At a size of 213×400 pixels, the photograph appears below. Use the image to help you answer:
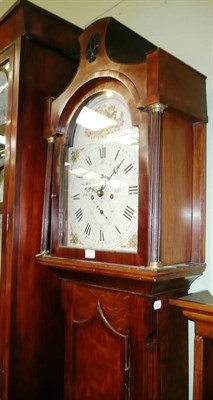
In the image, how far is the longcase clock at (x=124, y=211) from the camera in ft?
3.01

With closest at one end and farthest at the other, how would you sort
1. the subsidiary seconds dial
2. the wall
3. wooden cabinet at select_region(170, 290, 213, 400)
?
1. wooden cabinet at select_region(170, 290, 213, 400)
2. the subsidiary seconds dial
3. the wall

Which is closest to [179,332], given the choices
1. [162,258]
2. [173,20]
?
[162,258]

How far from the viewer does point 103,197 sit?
1071 mm

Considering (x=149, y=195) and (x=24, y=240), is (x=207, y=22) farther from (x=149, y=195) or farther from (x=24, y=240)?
(x=24, y=240)

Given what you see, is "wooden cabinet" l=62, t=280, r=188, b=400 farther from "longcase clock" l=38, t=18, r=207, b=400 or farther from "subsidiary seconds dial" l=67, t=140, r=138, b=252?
"subsidiary seconds dial" l=67, t=140, r=138, b=252

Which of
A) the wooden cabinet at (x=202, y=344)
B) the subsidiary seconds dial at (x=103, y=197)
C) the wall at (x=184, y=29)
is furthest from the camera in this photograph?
the wall at (x=184, y=29)

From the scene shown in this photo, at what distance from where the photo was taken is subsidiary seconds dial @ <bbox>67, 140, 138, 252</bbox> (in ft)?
3.23

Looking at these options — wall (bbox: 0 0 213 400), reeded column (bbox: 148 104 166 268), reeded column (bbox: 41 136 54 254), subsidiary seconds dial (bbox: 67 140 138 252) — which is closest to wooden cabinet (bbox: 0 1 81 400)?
reeded column (bbox: 41 136 54 254)

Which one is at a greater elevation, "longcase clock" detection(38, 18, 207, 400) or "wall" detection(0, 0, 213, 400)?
"wall" detection(0, 0, 213, 400)

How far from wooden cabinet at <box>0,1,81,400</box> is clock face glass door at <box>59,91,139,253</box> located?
129mm

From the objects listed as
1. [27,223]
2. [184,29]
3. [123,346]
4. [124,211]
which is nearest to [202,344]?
[123,346]

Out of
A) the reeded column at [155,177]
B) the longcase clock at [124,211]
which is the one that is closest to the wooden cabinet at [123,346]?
the longcase clock at [124,211]

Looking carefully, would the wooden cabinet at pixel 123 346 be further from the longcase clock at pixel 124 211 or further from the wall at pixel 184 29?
the wall at pixel 184 29

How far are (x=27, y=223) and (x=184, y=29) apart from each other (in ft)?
2.91
